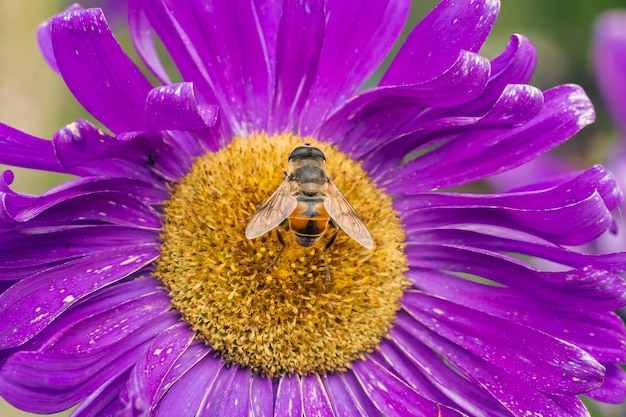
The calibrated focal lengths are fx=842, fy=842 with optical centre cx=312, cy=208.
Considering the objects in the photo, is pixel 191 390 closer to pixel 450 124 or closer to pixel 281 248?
pixel 281 248

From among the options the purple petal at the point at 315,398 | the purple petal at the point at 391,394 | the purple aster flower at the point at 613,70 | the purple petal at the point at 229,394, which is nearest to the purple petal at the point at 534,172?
the purple aster flower at the point at 613,70

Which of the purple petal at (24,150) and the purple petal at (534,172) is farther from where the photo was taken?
the purple petal at (534,172)

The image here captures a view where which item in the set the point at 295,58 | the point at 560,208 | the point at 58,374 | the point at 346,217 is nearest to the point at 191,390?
the point at 58,374

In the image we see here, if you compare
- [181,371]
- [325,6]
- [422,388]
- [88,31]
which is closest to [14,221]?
[88,31]

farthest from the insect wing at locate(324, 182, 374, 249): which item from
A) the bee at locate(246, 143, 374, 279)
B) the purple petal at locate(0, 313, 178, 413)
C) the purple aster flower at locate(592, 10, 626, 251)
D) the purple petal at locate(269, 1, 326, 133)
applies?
the purple aster flower at locate(592, 10, 626, 251)

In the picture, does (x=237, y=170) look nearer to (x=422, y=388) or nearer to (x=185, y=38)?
(x=185, y=38)

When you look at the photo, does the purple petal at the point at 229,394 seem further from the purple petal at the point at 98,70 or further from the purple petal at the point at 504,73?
the purple petal at the point at 504,73
